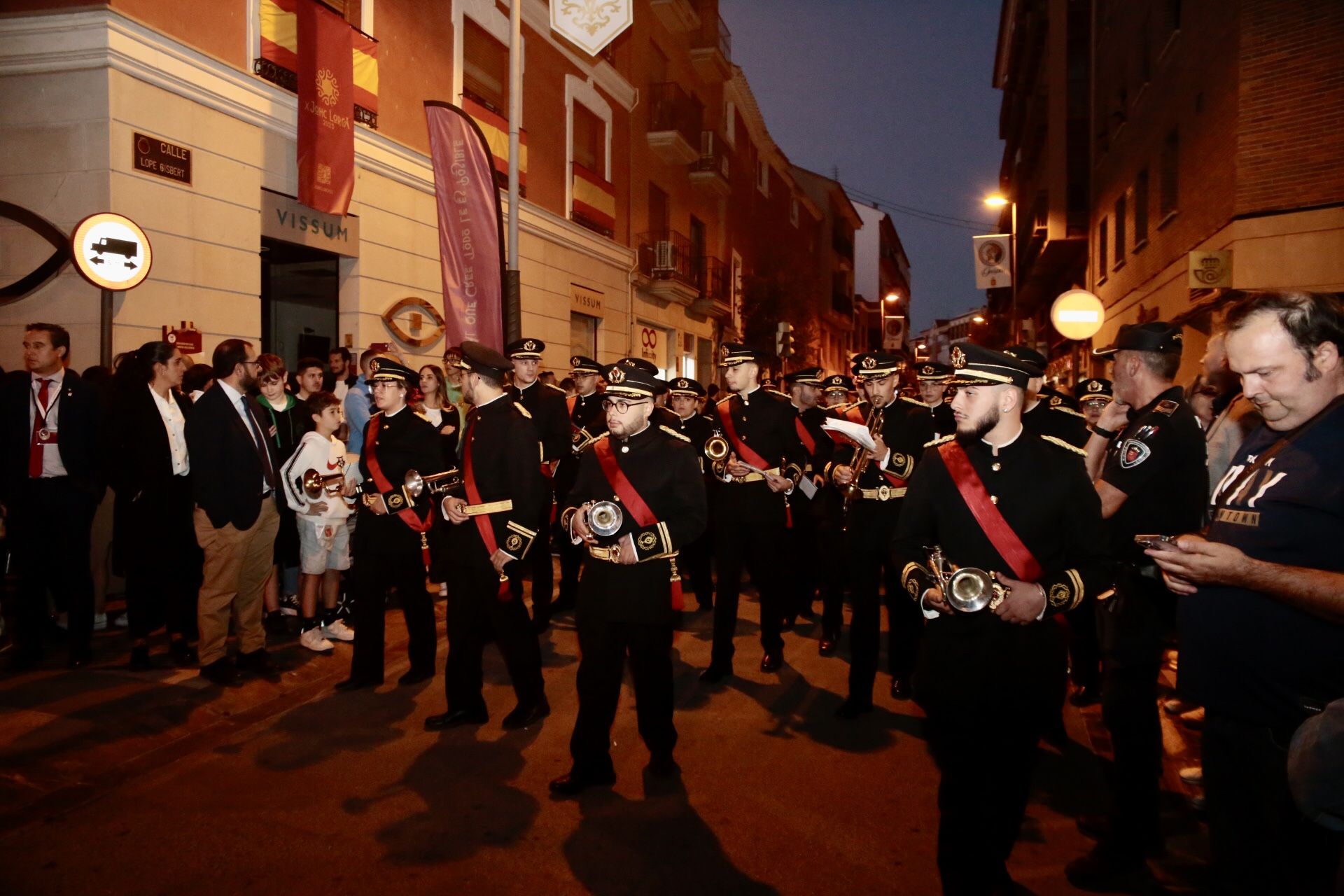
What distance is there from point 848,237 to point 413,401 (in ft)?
190

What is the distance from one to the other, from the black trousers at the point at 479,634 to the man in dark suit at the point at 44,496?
299 cm

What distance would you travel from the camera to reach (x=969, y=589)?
3.00 meters

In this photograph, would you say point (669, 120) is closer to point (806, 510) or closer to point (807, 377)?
point (807, 377)

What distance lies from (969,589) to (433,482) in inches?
144

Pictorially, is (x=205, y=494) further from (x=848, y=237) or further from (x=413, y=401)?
(x=848, y=237)

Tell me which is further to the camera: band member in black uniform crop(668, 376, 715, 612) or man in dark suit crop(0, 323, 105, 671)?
band member in black uniform crop(668, 376, 715, 612)

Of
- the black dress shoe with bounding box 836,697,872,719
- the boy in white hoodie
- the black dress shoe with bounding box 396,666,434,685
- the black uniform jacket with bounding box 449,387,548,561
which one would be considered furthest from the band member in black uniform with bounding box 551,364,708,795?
the boy in white hoodie

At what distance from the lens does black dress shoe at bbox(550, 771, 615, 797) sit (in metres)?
4.34

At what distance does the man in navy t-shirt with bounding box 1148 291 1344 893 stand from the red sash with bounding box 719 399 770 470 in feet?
13.3

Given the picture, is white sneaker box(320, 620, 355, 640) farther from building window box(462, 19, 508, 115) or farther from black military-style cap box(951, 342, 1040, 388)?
building window box(462, 19, 508, 115)

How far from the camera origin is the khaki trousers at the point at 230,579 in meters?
5.86

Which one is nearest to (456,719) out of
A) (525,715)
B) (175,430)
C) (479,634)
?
(525,715)

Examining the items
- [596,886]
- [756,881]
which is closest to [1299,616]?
[756,881]

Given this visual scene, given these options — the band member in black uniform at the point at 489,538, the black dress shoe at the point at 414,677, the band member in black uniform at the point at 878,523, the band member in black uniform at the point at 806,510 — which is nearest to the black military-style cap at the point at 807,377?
the band member in black uniform at the point at 806,510
